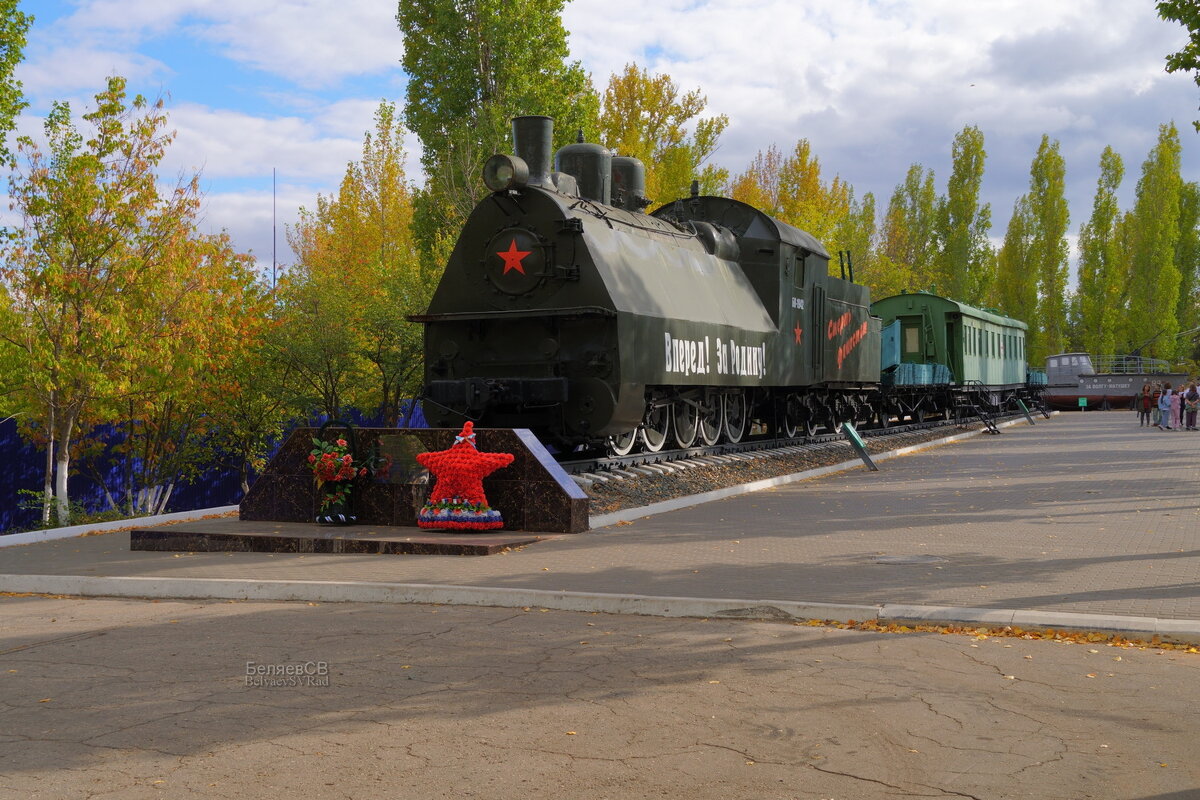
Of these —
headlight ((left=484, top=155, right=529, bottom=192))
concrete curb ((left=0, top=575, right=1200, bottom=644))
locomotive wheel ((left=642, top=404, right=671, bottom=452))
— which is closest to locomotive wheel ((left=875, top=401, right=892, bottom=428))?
locomotive wheel ((left=642, top=404, right=671, bottom=452))

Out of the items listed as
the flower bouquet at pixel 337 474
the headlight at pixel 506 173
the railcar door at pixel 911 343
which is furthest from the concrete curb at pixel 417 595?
the railcar door at pixel 911 343

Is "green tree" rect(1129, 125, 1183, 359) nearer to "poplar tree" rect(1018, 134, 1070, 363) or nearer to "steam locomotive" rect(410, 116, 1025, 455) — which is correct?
"poplar tree" rect(1018, 134, 1070, 363)

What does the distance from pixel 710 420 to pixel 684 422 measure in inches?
56.5

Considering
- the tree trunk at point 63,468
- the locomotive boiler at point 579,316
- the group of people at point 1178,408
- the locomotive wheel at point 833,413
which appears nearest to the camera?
the locomotive boiler at point 579,316

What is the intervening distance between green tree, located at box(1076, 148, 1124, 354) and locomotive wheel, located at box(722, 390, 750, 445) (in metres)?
53.1

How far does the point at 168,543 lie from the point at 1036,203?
65.9 m

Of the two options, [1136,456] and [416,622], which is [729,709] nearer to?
[416,622]

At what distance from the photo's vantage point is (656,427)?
16.8 meters

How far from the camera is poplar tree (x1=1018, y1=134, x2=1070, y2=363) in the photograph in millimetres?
66812

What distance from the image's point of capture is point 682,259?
16.9 meters

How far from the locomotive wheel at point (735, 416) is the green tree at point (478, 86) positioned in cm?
1030

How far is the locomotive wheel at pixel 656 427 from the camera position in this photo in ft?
53.7

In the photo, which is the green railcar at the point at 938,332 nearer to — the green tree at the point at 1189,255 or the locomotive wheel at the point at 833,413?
the locomotive wheel at the point at 833,413

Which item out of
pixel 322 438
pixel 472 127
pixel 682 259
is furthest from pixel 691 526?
pixel 472 127
